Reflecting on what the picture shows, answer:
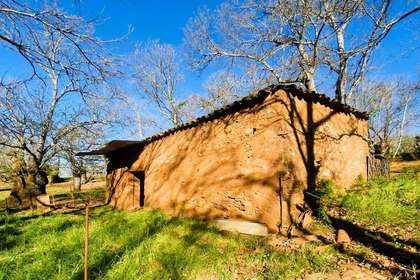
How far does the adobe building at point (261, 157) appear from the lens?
6898 millimetres

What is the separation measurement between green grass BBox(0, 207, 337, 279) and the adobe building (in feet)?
Answer: 3.52

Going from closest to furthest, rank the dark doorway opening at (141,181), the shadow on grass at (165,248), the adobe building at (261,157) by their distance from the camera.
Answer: the shadow on grass at (165,248), the adobe building at (261,157), the dark doorway opening at (141,181)

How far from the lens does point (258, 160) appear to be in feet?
23.3

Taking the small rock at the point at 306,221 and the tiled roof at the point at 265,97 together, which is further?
the tiled roof at the point at 265,97

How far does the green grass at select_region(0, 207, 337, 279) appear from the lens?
4.67m

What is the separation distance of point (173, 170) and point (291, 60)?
7828 millimetres

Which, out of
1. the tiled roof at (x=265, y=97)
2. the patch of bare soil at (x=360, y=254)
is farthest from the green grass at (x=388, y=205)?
the tiled roof at (x=265, y=97)

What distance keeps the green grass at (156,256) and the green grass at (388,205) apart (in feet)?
7.01

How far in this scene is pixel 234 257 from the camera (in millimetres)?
5312

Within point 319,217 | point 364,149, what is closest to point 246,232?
point 319,217

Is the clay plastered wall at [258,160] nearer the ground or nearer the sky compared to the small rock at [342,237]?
nearer the sky

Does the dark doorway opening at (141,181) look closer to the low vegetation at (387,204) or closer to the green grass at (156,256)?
the green grass at (156,256)

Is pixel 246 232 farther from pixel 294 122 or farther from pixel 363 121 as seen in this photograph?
pixel 363 121

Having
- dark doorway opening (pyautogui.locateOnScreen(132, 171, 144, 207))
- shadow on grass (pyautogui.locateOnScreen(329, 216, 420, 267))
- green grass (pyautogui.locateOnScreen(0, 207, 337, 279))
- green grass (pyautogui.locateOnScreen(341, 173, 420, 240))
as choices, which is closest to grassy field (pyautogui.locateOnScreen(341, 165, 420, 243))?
green grass (pyautogui.locateOnScreen(341, 173, 420, 240))
